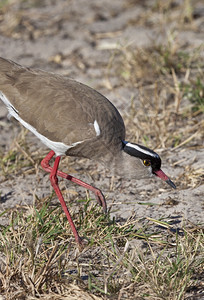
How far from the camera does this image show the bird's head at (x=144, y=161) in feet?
15.3

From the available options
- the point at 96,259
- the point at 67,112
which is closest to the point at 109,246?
the point at 96,259

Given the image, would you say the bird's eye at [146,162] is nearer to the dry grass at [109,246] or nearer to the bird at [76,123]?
the bird at [76,123]

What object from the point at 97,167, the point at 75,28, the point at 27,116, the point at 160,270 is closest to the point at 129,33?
the point at 75,28

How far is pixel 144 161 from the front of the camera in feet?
15.4

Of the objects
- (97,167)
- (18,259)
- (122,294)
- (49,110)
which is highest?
(49,110)

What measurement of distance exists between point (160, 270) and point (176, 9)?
21.6 feet

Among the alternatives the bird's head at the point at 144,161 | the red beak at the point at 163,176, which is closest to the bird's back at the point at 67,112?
the bird's head at the point at 144,161

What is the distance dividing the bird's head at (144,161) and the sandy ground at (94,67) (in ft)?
0.93

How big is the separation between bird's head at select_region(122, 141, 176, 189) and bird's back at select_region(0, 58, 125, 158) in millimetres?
140

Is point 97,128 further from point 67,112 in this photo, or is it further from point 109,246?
point 109,246

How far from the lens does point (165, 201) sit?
4875mm

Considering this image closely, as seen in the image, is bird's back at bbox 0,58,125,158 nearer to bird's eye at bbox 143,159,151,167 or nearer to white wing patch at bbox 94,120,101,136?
white wing patch at bbox 94,120,101,136

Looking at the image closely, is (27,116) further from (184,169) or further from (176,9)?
(176,9)

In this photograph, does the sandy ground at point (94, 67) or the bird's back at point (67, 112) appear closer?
the bird's back at point (67, 112)
